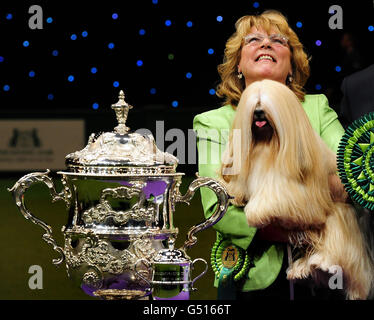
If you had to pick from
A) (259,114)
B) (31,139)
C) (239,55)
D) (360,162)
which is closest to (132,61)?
(31,139)

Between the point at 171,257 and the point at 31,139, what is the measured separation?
3832mm

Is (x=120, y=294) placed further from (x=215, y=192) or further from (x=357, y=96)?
(x=357, y=96)

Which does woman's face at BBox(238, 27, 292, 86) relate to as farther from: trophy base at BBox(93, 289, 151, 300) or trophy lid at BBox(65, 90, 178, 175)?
trophy base at BBox(93, 289, 151, 300)

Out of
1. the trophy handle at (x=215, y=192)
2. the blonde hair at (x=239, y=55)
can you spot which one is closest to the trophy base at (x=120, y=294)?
the trophy handle at (x=215, y=192)

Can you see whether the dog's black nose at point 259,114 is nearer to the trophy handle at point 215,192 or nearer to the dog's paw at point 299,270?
the trophy handle at point 215,192

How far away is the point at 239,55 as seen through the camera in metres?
2.27

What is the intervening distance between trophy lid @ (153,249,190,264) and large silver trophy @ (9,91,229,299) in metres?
0.04

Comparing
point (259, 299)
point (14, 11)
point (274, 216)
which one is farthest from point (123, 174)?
point (14, 11)

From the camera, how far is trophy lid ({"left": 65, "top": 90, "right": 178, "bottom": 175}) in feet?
5.87

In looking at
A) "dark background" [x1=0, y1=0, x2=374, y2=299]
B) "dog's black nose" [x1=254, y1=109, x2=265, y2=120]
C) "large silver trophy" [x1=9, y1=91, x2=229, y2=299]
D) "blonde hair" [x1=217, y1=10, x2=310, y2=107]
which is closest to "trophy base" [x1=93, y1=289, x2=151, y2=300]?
"large silver trophy" [x1=9, y1=91, x2=229, y2=299]

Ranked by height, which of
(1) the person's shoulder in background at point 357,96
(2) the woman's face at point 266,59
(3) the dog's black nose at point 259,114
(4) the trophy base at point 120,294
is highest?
(2) the woman's face at point 266,59

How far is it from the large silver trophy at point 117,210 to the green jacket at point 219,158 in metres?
0.28

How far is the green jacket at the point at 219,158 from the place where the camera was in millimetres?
2111

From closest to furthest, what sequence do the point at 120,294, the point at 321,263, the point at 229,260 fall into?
the point at 120,294 < the point at 321,263 < the point at 229,260
